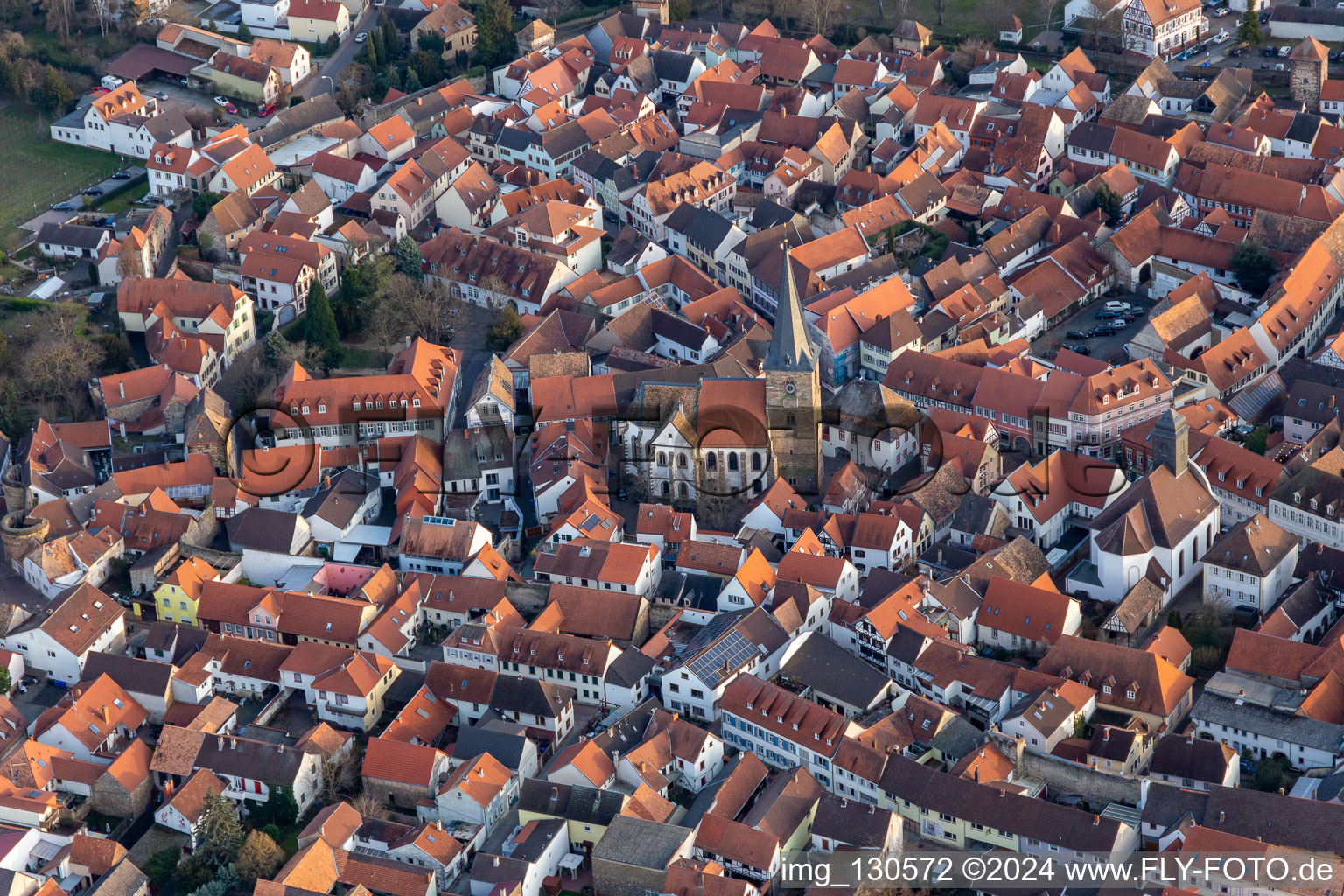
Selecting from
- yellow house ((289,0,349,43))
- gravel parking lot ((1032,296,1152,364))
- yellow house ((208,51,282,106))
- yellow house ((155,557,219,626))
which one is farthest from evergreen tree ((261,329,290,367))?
yellow house ((289,0,349,43))

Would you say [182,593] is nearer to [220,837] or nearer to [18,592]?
[18,592]

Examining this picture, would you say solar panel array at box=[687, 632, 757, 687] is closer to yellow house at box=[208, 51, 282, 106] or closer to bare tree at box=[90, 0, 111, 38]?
yellow house at box=[208, 51, 282, 106]

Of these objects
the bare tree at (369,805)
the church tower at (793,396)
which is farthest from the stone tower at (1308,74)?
the bare tree at (369,805)

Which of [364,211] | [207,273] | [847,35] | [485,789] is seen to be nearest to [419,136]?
[364,211]

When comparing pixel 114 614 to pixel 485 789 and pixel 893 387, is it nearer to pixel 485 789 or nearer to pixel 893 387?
pixel 485 789

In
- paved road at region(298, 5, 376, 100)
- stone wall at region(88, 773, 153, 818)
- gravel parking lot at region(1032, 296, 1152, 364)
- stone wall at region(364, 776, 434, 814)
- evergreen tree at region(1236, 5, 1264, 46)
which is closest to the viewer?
Result: stone wall at region(364, 776, 434, 814)

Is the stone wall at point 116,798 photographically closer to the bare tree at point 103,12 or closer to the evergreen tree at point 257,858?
the evergreen tree at point 257,858
